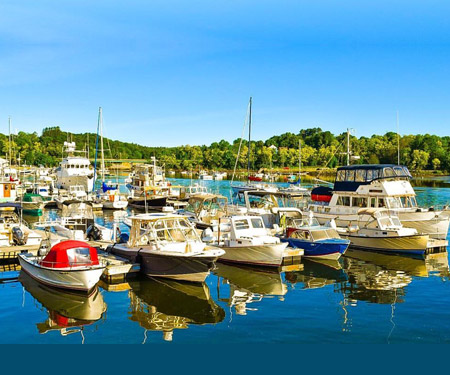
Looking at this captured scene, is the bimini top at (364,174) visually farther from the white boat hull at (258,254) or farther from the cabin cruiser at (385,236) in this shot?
the white boat hull at (258,254)

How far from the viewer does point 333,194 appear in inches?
1515

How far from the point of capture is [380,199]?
35656mm

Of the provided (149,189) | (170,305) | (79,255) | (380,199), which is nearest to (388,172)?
(380,199)

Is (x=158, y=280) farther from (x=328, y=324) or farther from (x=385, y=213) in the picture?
(x=385, y=213)

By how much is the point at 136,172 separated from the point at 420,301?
2332 inches

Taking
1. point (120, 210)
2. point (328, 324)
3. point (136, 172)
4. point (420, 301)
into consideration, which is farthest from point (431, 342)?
point (136, 172)

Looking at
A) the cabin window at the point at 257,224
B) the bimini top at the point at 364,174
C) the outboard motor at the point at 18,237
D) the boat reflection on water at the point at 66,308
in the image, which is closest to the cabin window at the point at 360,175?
the bimini top at the point at 364,174

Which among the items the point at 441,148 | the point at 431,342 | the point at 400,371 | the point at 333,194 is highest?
the point at 441,148

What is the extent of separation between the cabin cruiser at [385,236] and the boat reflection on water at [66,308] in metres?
18.5

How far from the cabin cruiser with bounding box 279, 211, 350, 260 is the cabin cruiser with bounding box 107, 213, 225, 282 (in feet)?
25.8

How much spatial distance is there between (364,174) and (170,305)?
890 inches

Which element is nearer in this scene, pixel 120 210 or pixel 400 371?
pixel 400 371

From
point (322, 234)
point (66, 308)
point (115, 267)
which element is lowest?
point (66, 308)

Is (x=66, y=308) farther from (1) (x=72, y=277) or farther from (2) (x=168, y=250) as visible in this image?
(2) (x=168, y=250)
